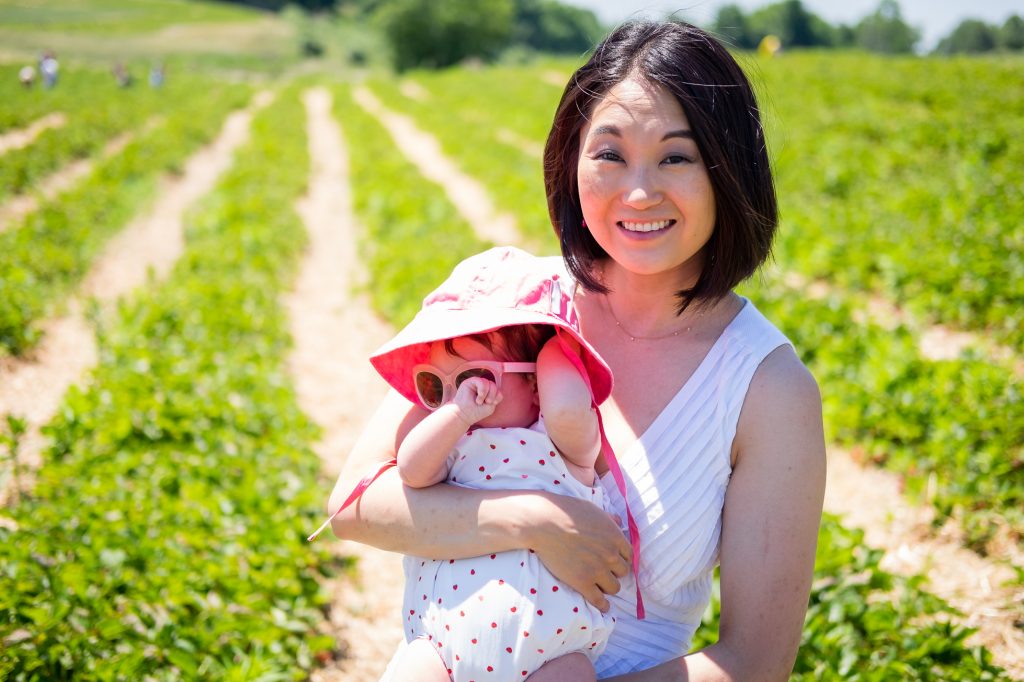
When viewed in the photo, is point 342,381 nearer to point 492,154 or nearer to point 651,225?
point 651,225

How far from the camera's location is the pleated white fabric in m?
1.55

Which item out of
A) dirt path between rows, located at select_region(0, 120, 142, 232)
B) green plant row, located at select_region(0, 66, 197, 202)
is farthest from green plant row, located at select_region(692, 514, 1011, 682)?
green plant row, located at select_region(0, 66, 197, 202)

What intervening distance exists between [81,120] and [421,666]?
19067 mm

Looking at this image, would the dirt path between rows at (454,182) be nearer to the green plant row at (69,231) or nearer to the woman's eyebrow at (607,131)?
the green plant row at (69,231)

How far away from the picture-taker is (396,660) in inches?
63.8

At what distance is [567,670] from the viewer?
57.2 inches

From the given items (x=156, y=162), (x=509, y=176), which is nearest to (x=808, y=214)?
(x=509, y=176)

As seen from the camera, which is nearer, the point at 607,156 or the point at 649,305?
the point at 607,156

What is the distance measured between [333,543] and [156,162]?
11792mm

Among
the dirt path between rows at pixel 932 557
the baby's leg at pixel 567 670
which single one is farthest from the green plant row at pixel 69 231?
the dirt path between rows at pixel 932 557

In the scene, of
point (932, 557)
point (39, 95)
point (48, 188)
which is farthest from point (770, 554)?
point (39, 95)

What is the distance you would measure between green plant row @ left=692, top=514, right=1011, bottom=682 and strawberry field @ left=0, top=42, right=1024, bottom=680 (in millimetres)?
12

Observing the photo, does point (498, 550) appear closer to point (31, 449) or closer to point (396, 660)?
point (396, 660)

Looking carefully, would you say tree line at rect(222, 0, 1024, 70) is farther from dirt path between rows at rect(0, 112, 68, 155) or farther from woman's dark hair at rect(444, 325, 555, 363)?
dirt path between rows at rect(0, 112, 68, 155)
